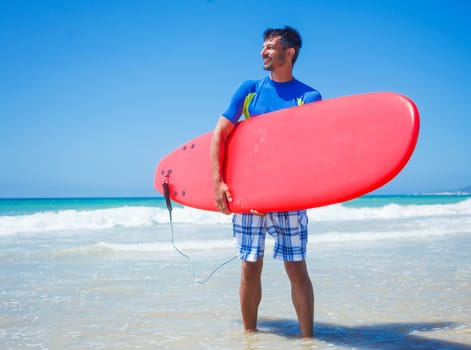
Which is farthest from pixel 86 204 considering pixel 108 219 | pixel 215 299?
pixel 215 299

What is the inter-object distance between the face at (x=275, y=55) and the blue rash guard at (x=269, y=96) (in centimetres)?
9

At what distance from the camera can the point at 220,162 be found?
2.42 metres

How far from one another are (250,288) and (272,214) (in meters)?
0.42

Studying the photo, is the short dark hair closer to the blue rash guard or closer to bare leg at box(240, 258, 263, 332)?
the blue rash guard

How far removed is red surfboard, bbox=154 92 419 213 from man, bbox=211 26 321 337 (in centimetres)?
7

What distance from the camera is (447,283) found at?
3.68 m

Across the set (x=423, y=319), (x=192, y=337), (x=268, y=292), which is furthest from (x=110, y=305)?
(x=423, y=319)

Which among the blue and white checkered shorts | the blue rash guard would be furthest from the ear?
the blue and white checkered shorts

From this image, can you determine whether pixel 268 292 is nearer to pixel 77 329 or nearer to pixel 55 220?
pixel 77 329

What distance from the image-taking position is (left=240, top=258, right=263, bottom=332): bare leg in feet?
7.75

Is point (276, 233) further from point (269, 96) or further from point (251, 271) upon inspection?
point (269, 96)

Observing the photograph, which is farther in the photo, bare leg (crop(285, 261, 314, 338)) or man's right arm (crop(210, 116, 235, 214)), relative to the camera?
man's right arm (crop(210, 116, 235, 214))

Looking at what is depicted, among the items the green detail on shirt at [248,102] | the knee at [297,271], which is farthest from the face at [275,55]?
the knee at [297,271]

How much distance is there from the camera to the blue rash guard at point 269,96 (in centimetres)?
230
